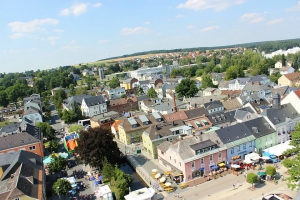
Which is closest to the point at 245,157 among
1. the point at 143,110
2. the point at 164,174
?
the point at 164,174

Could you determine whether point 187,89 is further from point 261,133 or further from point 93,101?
point 261,133

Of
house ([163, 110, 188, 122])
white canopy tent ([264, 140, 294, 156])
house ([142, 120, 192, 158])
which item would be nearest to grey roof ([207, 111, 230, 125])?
house ([163, 110, 188, 122])

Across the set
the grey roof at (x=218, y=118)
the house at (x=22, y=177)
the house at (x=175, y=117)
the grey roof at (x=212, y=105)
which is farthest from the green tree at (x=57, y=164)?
the grey roof at (x=212, y=105)

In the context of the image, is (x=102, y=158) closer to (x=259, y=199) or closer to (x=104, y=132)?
(x=104, y=132)

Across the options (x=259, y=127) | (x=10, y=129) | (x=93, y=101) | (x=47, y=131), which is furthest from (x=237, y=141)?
(x=93, y=101)

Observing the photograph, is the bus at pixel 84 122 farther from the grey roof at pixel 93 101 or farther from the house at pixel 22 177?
the house at pixel 22 177

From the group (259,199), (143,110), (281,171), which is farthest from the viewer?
(143,110)

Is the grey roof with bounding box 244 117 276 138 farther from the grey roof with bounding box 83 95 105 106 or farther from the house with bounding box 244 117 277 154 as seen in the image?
the grey roof with bounding box 83 95 105 106
